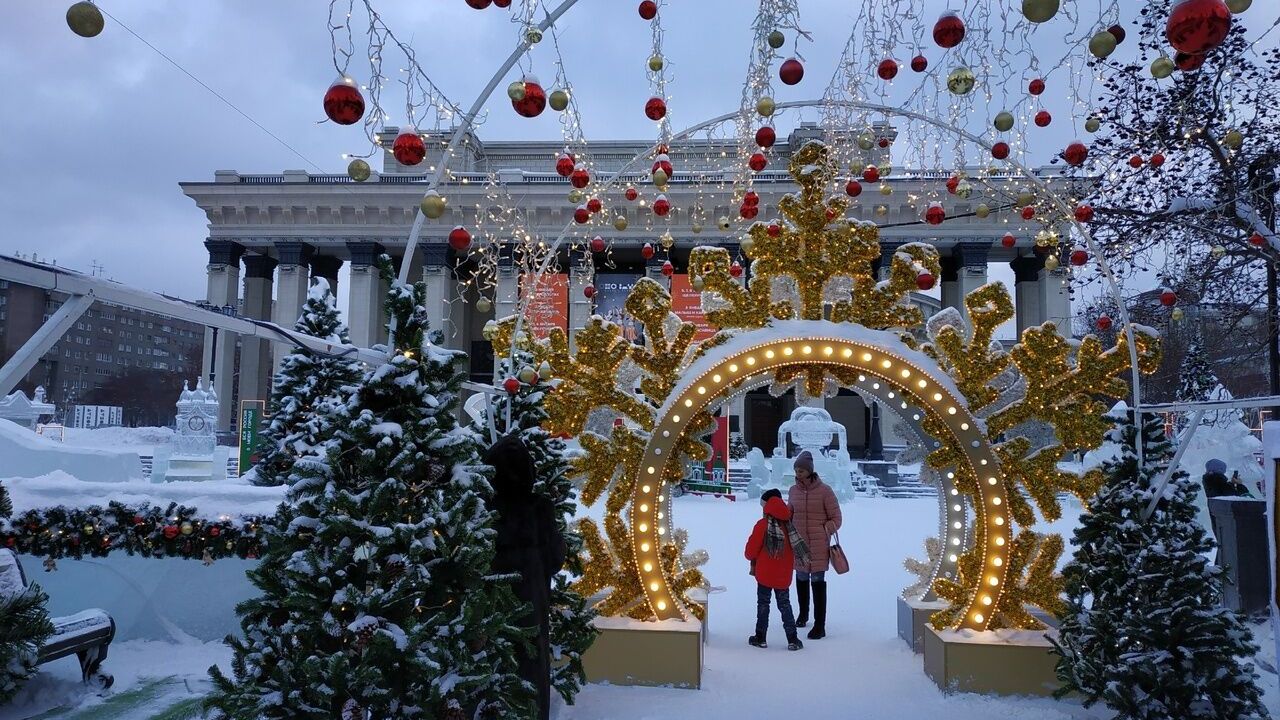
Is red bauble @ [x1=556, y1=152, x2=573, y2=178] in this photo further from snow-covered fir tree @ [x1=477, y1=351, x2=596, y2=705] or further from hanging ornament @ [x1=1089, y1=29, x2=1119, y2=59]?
hanging ornament @ [x1=1089, y1=29, x2=1119, y2=59]

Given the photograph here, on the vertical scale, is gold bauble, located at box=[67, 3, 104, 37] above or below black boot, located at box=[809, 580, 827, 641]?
above

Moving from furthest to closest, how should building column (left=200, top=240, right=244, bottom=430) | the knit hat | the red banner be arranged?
building column (left=200, top=240, right=244, bottom=430) → the red banner → the knit hat

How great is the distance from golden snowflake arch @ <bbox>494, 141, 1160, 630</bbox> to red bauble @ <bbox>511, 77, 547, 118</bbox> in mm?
2628

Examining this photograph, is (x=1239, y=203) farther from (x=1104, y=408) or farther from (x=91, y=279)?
(x=91, y=279)

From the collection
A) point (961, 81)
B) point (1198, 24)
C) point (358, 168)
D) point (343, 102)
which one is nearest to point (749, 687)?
point (961, 81)

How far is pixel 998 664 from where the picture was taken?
5.43 m

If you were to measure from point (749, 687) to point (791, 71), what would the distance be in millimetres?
A: 4338

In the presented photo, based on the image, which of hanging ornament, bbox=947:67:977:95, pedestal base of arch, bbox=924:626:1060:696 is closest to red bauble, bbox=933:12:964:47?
hanging ornament, bbox=947:67:977:95

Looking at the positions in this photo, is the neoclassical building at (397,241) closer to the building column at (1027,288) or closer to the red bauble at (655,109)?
the building column at (1027,288)

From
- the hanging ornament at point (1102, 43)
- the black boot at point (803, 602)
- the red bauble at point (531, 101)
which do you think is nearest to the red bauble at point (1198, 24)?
the hanging ornament at point (1102, 43)

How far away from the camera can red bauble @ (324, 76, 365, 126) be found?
9.35 feet

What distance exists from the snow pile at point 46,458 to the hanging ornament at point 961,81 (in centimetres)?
1178

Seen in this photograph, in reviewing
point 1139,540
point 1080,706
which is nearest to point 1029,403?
point 1139,540

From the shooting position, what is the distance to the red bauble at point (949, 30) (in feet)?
9.86
